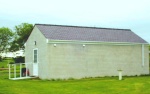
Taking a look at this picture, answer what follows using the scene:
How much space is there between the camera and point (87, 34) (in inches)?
1085

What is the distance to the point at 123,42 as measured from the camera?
28.0 m

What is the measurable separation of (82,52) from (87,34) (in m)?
2.15

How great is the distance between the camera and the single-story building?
24.9 metres

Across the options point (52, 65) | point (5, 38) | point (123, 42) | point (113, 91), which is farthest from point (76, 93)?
point (5, 38)

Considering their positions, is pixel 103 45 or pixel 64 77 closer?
pixel 64 77

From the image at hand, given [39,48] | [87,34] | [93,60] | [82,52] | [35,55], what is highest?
[87,34]

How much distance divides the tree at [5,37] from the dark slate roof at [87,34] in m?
47.6

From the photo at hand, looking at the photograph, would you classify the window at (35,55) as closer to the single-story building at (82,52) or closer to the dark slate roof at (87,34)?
the single-story building at (82,52)

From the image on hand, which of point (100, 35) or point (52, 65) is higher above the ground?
point (100, 35)

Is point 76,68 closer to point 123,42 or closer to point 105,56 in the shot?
point 105,56

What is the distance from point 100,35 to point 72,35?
2.73 meters

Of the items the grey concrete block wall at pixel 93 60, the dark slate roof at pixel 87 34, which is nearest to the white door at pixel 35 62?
the dark slate roof at pixel 87 34

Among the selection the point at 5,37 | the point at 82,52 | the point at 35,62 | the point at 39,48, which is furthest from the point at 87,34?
the point at 5,37

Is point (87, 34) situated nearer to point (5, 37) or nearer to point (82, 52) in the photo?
point (82, 52)
